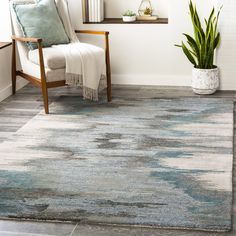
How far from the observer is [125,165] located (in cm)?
289

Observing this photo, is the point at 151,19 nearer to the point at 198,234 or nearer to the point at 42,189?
the point at 42,189

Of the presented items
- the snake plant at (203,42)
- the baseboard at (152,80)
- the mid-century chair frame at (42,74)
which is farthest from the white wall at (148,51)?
the mid-century chair frame at (42,74)

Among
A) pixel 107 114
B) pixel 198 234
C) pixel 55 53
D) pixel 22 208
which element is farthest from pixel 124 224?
pixel 55 53

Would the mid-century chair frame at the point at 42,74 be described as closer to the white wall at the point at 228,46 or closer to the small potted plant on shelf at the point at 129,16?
the small potted plant on shelf at the point at 129,16

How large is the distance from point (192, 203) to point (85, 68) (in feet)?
5.84

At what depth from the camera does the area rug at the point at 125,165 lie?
2.37 meters

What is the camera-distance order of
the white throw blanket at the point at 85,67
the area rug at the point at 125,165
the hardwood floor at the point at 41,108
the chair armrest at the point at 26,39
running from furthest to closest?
the white throw blanket at the point at 85,67
the chair armrest at the point at 26,39
the area rug at the point at 125,165
the hardwood floor at the point at 41,108

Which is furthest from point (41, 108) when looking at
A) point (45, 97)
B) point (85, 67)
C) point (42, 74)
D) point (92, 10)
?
point (92, 10)

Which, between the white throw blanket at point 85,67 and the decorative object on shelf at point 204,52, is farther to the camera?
the decorative object on shelf at point 204,52

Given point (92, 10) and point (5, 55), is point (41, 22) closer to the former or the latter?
point (5, 55)

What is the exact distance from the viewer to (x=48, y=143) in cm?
325

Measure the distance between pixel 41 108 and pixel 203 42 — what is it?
1.42 metres

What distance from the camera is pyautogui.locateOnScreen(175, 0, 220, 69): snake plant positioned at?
411 centimetres

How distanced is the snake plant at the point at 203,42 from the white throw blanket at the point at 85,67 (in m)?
0.75
